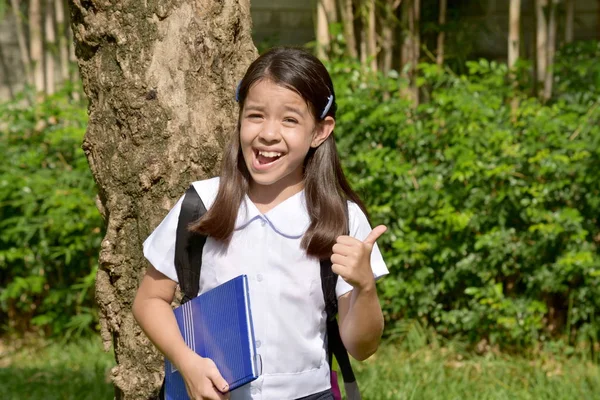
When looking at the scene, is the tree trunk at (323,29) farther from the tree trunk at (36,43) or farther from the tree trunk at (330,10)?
the tree trunk at (36,43)

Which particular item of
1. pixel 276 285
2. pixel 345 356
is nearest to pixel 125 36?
pixel 276 285

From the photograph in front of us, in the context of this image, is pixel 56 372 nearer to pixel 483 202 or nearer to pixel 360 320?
pixel 483 202

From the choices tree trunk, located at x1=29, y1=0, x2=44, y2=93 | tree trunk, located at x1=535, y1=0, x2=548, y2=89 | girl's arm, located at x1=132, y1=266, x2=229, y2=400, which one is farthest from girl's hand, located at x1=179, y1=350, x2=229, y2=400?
tree trunk, located at x1=29, y1=0, x2=44, y2=93

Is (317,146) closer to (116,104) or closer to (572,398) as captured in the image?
(116,104)

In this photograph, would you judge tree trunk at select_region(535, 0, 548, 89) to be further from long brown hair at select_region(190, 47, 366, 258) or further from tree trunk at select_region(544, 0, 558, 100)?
long brown hair at select_region(190, 47, 366, 258)

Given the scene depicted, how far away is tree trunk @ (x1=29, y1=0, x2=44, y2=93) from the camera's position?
6922 mm

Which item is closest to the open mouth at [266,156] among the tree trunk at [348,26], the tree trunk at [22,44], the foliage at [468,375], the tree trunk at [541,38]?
the foliage at [468,375]

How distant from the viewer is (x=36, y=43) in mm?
6961

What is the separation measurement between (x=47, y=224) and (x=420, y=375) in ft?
7.89

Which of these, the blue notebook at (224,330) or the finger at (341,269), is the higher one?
the finger at (341,269)

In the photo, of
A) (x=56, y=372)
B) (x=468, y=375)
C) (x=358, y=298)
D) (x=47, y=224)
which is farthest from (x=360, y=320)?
(x=47, y=224)

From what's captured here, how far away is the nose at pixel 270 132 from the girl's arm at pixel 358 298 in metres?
0.29

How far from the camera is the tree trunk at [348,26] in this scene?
20.5 ft

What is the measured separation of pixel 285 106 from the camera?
2.10m
